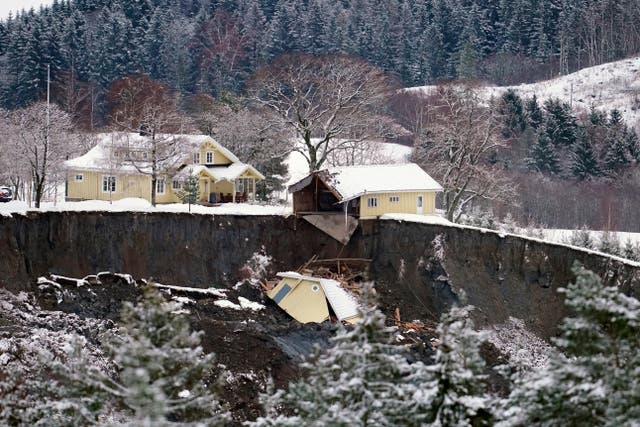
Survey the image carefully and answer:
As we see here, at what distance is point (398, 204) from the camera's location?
48.4 meters

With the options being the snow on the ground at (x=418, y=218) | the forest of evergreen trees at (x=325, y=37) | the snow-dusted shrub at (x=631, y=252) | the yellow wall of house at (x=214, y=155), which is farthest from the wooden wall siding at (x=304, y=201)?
the forest of evergreen trees at (x=325, y=37)

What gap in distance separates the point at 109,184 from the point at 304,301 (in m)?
17.0

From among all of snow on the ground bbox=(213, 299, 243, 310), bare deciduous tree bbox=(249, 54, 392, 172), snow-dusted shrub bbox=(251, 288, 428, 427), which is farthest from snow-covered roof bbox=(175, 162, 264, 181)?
snow-dusted shrub bbox=(251, 288, 428, 427)

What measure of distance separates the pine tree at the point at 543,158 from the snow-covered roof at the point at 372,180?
3359cm

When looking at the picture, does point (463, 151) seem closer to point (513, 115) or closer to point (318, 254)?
point (318, 254)

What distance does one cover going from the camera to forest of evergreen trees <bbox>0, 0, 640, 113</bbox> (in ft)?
343

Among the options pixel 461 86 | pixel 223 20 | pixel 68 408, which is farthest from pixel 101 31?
pixel 68 408

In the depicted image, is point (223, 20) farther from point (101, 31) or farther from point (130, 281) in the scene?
point (130, 281)

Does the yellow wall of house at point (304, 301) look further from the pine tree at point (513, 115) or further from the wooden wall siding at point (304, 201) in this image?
the pine tree at point (513, 115)

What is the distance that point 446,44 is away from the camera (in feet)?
390

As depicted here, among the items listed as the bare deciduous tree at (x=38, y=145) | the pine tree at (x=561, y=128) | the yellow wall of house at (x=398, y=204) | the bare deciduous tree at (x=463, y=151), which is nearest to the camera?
the yellow wall of house at (x=398, y=204)

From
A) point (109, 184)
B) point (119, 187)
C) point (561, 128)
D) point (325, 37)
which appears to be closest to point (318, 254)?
point (119, 187)

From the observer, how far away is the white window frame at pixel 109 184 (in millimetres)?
54406

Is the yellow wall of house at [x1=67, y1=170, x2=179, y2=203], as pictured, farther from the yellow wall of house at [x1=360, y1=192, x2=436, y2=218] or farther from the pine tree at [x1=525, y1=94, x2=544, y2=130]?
the pine tree at [x1=525, y1=94, x2=544, y2=130]
